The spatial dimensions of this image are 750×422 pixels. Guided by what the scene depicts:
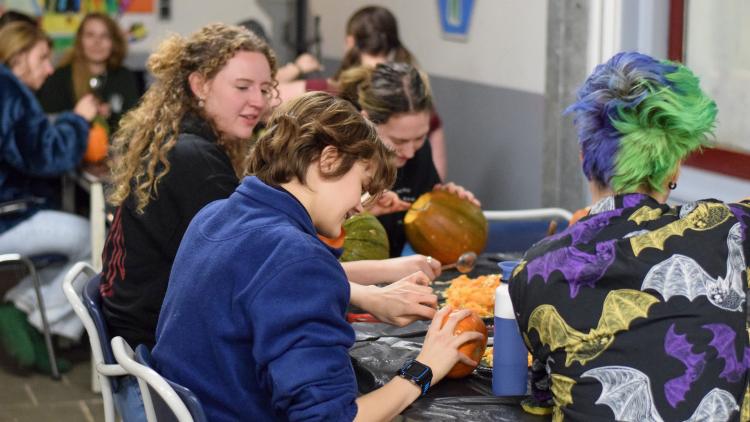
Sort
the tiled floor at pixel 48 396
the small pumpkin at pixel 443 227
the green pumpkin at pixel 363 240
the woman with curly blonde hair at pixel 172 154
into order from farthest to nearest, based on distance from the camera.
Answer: the tiled floor at pixel 48 396, the small pumpkin at pixel 443 227, the green pumpkin at pixel 363 240, the woman with curly blonde hair at pixel 172 154

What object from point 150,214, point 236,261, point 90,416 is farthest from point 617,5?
point 236,261

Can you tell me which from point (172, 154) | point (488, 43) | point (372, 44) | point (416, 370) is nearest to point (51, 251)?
point (372, 44)

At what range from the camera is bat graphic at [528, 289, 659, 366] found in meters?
1.78

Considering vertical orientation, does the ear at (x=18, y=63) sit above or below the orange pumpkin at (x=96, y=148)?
above

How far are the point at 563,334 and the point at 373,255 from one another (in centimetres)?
121

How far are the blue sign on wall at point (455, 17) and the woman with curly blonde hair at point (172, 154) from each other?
2565 mm

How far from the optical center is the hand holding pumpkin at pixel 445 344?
198 cm

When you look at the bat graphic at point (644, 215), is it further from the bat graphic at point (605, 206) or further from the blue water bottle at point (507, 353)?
the blue water bottle at point (507, 353)

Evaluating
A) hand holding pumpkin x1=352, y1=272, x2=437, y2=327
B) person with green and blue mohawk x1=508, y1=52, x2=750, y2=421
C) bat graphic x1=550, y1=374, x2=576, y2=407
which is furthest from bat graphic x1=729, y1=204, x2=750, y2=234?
hand holding pumpkin x1=352, y1=272, x2=437, y2=327

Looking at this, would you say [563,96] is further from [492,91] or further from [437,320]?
[437,320]

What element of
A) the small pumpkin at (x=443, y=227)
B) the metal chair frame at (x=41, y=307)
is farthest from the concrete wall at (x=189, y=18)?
the small pumpkin at (x=443, y=227)

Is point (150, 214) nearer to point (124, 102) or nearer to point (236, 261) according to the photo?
point (236, 261)

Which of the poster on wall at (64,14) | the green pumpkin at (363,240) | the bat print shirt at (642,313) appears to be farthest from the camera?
the poster on wall at (64,14)

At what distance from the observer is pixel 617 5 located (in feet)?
13.7
